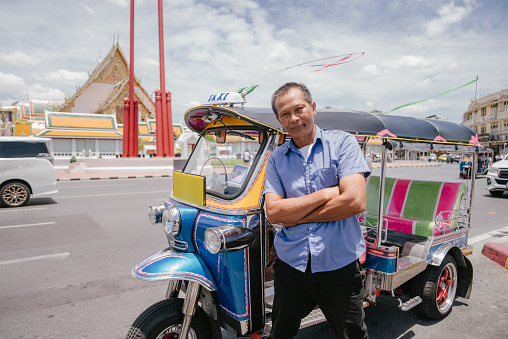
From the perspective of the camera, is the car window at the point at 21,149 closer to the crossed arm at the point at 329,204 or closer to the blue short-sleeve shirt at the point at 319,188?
the blue short-sleeve shirt at the point at 319,188

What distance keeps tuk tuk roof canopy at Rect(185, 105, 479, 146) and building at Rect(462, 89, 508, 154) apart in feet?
199

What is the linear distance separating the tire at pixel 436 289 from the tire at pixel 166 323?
2041mm

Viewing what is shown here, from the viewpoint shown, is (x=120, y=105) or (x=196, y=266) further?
(x=120, y=105)

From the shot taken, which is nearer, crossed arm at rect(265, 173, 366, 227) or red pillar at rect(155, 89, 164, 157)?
crossed arm at rect(265, 173, 366, 227)

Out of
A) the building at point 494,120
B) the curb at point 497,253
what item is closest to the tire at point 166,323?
the curb at point 497,253

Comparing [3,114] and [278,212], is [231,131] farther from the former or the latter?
[3,114]

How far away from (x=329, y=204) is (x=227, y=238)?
2.38ft

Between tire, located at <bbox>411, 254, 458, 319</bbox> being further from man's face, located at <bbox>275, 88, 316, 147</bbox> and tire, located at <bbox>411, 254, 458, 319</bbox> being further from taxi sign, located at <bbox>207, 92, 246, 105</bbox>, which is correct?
taxi sign, located at <bbox>207, 92, 246, 105</bbox>

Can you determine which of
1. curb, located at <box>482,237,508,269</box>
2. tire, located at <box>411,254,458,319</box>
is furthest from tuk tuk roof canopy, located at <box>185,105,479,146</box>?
curb, located at <box>482,237,508,269</box>

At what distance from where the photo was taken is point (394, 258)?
2693 millimetres

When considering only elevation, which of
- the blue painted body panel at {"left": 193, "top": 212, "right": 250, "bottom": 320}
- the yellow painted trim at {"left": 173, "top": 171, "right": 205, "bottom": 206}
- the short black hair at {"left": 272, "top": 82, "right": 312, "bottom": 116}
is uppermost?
the short black hair at {"left": 272, "top": 82, "right": 312, "bottom": 116}

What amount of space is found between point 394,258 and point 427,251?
62 cm

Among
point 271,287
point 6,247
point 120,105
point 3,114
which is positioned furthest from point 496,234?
point 3,114

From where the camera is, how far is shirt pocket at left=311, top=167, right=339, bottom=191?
1.80 metres
